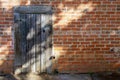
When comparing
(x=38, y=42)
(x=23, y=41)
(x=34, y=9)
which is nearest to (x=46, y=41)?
(x=38, y=42)

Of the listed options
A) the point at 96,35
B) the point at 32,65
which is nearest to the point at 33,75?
the point at 32,65

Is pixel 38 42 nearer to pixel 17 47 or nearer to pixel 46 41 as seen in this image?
pixel 46 41

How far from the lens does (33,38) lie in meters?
6.62

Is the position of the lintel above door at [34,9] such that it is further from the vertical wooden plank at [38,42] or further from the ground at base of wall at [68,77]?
the ground at base of wall at [68,77]

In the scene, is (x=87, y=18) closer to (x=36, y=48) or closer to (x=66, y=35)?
(x=66, y=35)

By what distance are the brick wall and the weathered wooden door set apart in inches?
5.2

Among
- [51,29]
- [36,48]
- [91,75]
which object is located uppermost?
[51,29]

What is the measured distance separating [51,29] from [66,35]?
0.37 metres

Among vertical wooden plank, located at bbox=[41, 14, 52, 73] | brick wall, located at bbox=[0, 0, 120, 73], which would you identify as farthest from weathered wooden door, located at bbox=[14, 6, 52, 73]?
brick wall, located at bbox=[0, 0, 120, 73]

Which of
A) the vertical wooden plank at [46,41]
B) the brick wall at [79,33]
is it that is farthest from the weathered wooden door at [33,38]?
the brick wall at [79,33]

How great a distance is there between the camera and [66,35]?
6.66m

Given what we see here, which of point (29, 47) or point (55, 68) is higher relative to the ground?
point (29, 47)

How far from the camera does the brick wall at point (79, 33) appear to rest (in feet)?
21.4

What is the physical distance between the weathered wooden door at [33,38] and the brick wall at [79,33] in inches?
5.2
